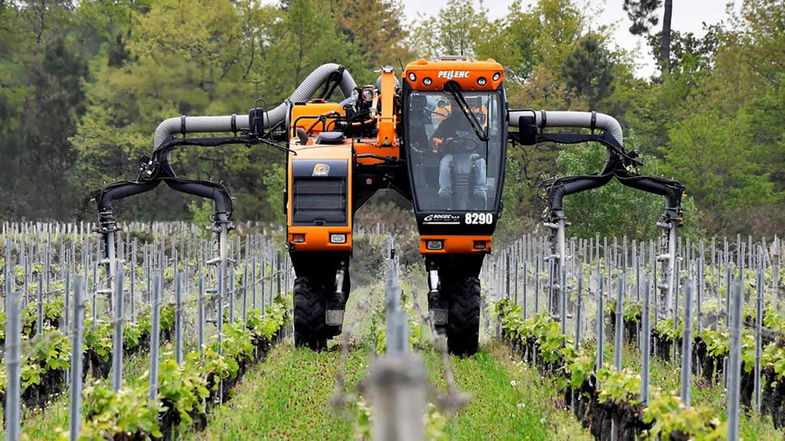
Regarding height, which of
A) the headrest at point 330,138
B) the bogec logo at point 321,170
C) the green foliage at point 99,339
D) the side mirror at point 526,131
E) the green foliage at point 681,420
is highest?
the side mirror at point 526,131

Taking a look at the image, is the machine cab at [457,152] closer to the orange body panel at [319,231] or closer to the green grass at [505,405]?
the orange body panel at [319,231]

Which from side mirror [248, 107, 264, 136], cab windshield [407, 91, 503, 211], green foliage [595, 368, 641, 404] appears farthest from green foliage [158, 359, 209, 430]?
side mirror [248, 107, 264, 136]

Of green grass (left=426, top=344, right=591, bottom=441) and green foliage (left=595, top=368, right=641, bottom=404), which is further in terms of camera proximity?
green grass (left=426, top=344, right=591, bottom=441)

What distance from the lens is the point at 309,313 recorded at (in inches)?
661

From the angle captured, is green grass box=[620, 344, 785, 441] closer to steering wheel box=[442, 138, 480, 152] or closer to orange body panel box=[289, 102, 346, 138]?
steering wheel box=[442, 138, 480, 152]

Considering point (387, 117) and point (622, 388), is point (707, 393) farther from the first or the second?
point (387, 117)

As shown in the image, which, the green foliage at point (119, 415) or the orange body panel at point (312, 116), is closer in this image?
the green foliage at point (119, 415)

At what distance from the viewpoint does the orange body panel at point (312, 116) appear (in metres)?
17.8

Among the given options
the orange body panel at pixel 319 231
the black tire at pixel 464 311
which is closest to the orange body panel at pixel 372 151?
the orange body panel at pixel 319 231

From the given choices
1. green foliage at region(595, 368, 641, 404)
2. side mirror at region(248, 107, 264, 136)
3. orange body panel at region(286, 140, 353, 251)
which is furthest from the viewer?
side mirror at region(248, 107, 264, 136)

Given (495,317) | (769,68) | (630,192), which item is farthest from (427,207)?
(769,68)

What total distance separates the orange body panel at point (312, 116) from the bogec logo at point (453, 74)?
2.63 meters

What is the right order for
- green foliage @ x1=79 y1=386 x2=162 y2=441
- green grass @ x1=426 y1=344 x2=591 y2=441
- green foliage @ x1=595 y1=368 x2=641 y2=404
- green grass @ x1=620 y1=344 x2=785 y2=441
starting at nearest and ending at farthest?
green foliage @ x1=79 y1=386 x2=162 y2=441 < green foliage @ x1=595 y1=368 x2=641 y2=404 < green grass @ x1=426 y1=344 x2=591 y2=441 < green grass @ x1=620 y1=344 x2=785 y2=441

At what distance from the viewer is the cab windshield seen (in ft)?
50.9
